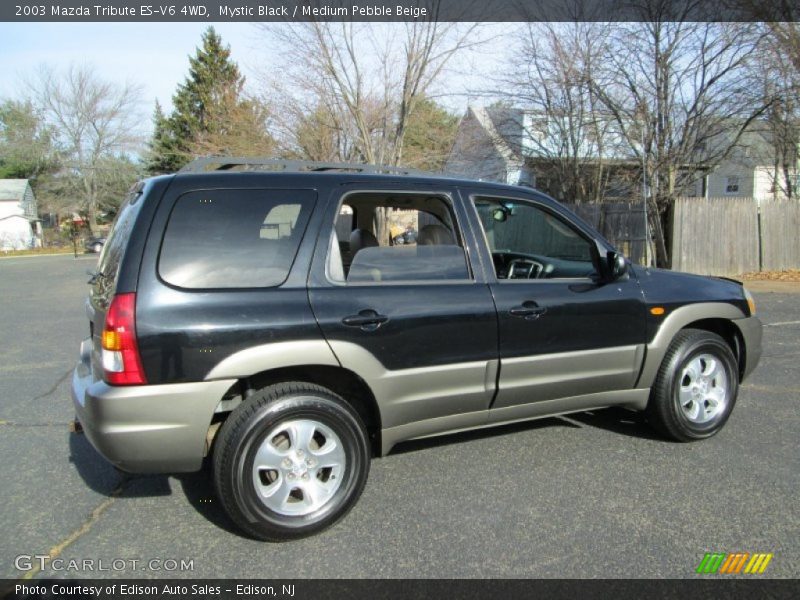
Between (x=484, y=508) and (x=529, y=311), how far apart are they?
3.81 feet

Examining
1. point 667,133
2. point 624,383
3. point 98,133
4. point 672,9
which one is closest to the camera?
point 624,383

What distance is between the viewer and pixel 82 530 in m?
3.03

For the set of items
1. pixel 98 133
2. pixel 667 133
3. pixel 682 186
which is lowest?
pixel 682 186

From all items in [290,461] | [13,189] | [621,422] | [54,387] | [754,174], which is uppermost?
[13,189]

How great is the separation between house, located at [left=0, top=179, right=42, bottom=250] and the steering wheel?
2135 inches

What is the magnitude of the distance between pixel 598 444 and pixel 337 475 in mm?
1997

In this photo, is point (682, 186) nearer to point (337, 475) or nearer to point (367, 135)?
point (367, 135)

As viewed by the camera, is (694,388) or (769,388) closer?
(694,388)

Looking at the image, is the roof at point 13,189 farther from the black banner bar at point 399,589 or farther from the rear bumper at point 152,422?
the black banner bar at point 399,589

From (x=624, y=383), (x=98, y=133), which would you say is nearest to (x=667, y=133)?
(x=624, y=383)

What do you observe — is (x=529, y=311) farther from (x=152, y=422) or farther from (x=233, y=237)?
(x=152, y=422)

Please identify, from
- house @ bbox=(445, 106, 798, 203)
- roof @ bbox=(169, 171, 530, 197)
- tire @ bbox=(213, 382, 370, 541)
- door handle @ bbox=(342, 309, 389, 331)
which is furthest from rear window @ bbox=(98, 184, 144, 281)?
house @ bbox=(445, 106, 798, 203)

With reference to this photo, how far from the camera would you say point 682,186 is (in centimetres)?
1574

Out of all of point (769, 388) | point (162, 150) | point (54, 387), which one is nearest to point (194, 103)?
point (162, 150)
